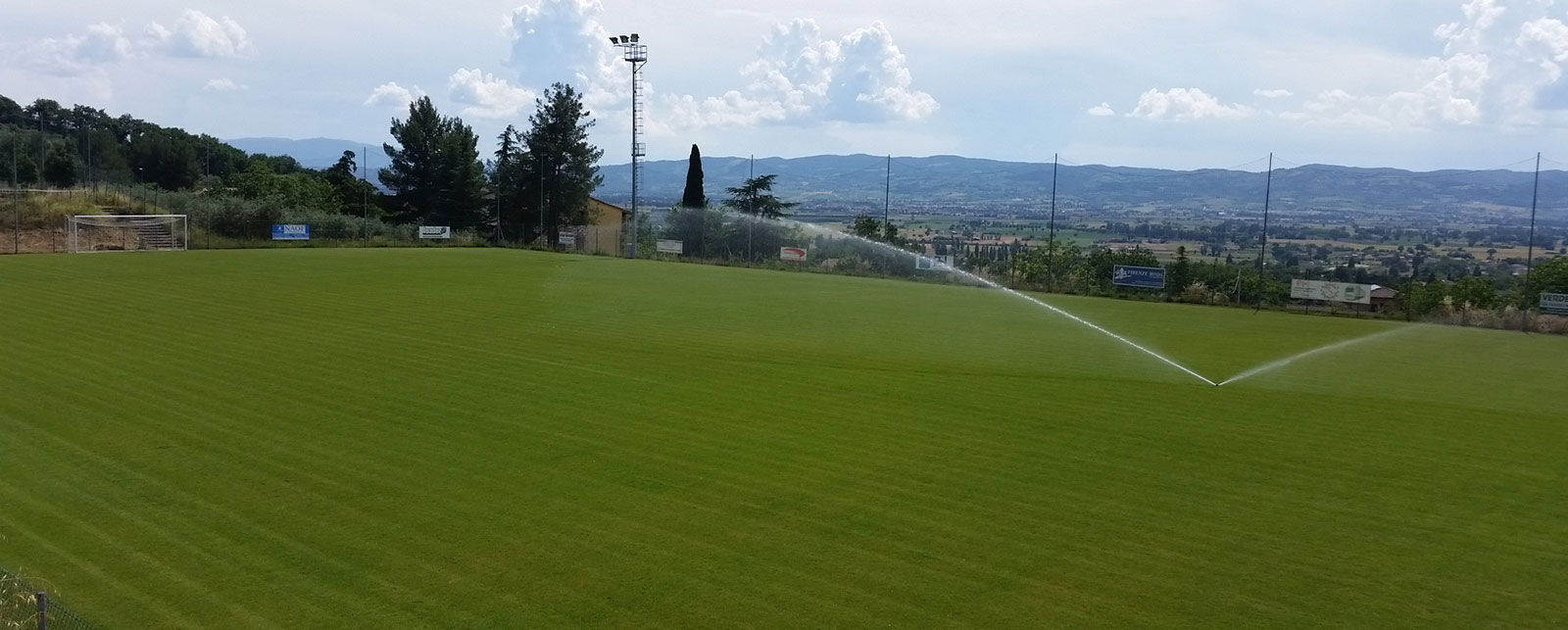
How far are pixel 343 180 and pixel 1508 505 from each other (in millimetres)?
72935

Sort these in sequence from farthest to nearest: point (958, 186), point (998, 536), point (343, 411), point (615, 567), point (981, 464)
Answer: point (958, 186) → point (343, 411) → point (981, 464) → point (998, 536) → point (615, 567)

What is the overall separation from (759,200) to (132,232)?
28.5m

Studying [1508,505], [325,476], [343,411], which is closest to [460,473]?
[325,476]

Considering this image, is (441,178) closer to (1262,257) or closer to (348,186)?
(348,186)

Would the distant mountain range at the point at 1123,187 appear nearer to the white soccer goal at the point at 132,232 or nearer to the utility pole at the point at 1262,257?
the utility pole at the point at 1262,257

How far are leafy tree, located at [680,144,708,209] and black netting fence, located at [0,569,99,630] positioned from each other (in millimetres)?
50084

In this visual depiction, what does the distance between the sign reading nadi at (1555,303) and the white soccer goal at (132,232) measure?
161 ft

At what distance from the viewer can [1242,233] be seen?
39531mm

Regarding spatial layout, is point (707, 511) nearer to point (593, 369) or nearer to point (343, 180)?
point (593, 369)

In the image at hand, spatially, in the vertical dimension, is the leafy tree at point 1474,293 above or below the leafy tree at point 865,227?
below

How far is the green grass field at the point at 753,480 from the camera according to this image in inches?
306

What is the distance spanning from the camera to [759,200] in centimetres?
5662

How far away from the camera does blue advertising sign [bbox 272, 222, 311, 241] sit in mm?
51562

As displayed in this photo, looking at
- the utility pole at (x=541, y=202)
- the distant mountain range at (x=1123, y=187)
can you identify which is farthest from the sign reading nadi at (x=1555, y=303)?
the utility pole at (x=541, y=202)
